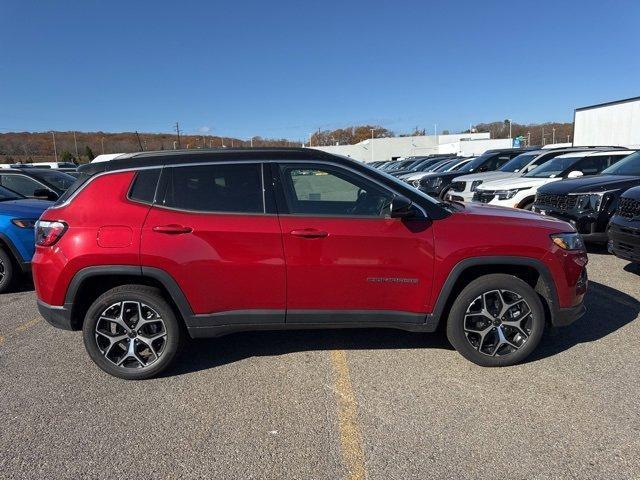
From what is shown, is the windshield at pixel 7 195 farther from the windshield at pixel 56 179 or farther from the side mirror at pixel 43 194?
the windshield at pixel 56 179

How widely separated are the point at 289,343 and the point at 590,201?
548cm

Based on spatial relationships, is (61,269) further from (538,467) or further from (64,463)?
(538,467)

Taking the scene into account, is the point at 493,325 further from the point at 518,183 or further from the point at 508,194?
the point at 518,183

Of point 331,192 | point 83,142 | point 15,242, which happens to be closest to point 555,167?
point 331,192

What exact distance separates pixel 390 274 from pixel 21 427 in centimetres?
276

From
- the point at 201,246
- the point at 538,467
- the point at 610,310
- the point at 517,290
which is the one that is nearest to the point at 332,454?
the point at 538,467

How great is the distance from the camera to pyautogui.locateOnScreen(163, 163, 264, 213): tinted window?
3416 millimetres

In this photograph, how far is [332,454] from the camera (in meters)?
2.60

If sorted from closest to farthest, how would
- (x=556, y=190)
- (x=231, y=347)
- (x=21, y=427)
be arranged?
(x=21, y=427) < (x=231, y=347) < (x=556, y=190)

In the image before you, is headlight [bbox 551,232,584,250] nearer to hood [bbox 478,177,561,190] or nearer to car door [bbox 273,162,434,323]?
car door [bbox 273,162,434,323]

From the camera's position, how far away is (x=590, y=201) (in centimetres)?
684

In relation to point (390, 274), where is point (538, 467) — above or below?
below

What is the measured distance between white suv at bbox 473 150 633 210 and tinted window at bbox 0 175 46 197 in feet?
30.5

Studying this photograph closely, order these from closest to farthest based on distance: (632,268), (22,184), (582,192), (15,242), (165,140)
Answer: (15,242) → (632,268) → (582,192) → (22,184) → (165,140)
